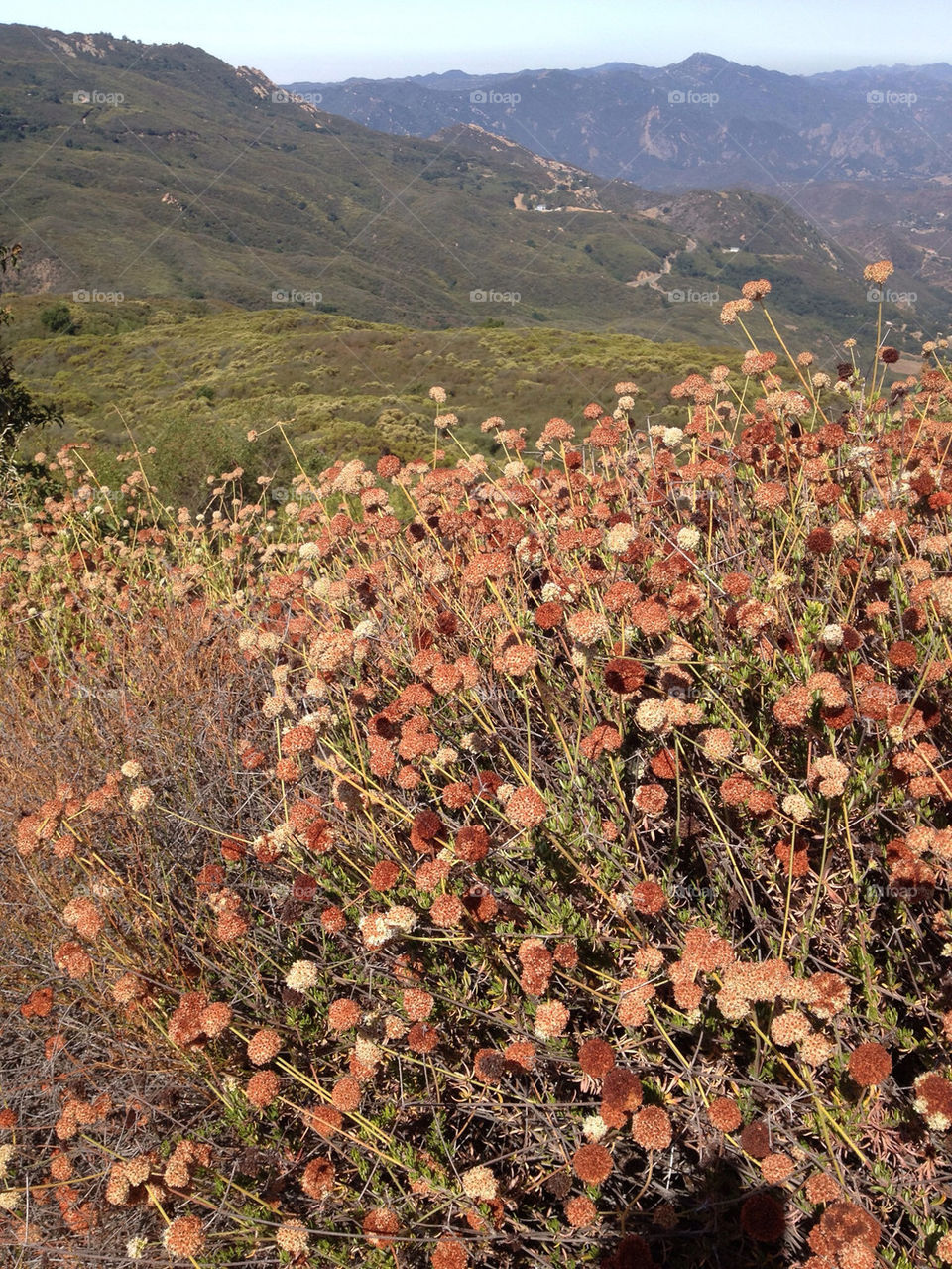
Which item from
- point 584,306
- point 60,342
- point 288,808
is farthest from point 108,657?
point 584,306

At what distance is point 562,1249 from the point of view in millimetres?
1780

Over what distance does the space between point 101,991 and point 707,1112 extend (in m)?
1.79

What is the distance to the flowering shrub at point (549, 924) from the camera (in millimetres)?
1735

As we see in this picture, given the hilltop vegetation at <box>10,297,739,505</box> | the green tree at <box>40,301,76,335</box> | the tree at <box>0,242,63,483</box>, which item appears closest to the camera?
the tree at <box>0,242,63,483</box>

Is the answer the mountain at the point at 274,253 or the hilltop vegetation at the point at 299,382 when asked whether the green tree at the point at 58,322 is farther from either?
the mountain at the point at 274,253

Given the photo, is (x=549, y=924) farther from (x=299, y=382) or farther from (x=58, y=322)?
(x=58, y=322)

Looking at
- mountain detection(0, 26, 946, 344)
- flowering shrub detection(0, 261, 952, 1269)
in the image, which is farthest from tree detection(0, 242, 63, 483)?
mountain detection(0, 26, 946, 344)

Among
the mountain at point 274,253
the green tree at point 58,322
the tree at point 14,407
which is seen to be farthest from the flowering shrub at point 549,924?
the mountain at point 274,253

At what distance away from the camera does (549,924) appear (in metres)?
2.12

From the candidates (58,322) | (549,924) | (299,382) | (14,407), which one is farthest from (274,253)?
(549,924)

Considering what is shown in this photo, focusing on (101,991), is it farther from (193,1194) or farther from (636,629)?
(636,629)

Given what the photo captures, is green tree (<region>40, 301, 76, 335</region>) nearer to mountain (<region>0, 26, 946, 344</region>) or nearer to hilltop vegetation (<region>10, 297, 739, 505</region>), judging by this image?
hilltop vegetation (<region>10, 297, 739, 505</region>)

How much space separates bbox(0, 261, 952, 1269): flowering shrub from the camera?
174 centimetres

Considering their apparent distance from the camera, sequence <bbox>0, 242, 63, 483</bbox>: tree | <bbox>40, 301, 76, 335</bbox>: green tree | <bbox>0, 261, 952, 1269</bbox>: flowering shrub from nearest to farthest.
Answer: <bbox>0, 261, 952, 1269</bbox>: flowering shrub < <bbox>0, 242, 63, 483</bbox>: tree < <bbox>40, 301, 76, 335</bbox>: green tree
